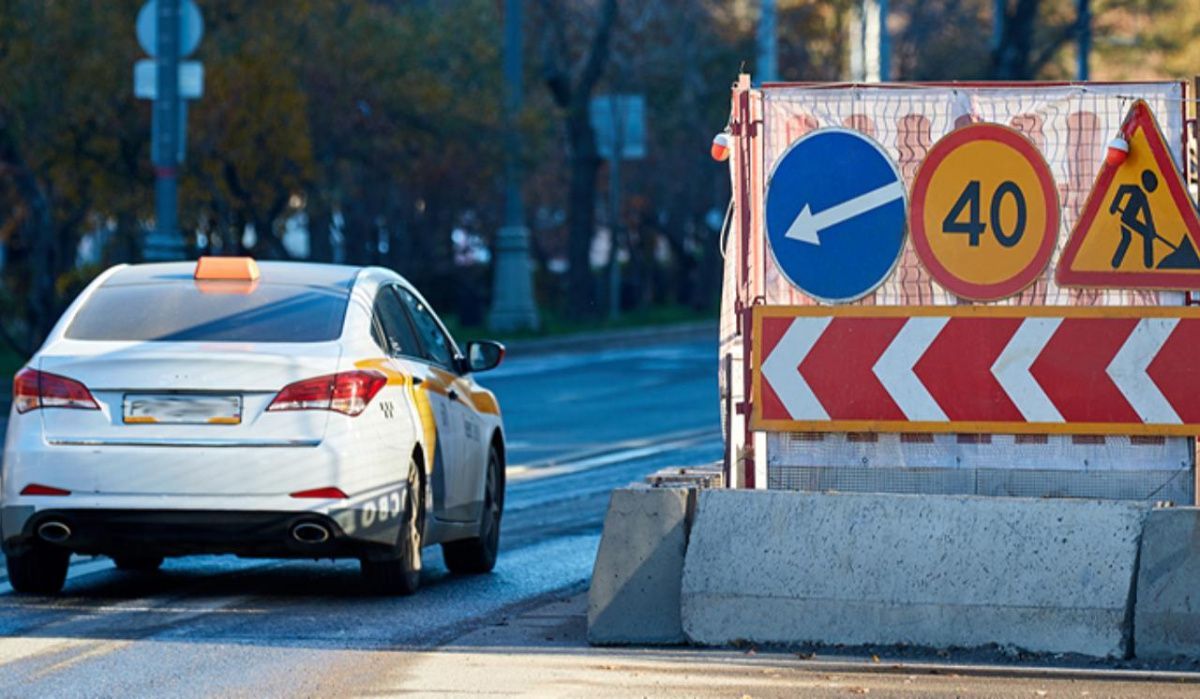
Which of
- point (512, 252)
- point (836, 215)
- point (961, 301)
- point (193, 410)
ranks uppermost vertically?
point (512, 252)

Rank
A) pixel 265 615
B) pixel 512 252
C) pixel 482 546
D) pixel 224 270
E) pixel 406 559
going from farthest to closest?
1. pixel 512 252
2. pixel 482 546
3. pixel 224 270
4. pixel 406 559
5. pixel 265 615

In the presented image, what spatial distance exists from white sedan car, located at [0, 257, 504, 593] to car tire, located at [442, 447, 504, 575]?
1.00m

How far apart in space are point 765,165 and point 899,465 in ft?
4.08

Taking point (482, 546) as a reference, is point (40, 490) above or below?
above

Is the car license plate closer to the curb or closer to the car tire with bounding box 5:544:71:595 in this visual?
the car tire with bounding box 5:544:71:595

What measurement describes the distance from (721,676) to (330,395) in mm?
2627

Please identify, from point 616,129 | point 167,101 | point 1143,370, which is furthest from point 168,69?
point 616,129

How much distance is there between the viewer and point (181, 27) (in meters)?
24.6

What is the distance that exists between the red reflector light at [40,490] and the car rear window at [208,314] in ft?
2.33

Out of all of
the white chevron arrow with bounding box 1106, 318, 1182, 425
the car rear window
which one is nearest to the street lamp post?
the car rear window

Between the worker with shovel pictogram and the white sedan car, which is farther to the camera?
the white sedan car

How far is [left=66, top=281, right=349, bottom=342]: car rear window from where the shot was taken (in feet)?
33.0

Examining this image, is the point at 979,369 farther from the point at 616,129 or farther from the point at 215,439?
the point at 616,129

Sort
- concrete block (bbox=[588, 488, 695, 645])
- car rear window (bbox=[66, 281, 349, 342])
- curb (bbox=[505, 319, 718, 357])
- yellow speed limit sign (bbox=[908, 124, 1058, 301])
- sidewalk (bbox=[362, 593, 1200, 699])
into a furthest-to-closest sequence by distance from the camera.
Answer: curb (bbox=[505, 319, 718, 357])
car rear window (bbox=[66, 281, 349, 342])
yellow speed limit sign (bbox=[908, 124, 1058, 301])
concrete block (bbox=[588, 488, 695, 645])
sidewalk (bbox=[362, 593, 1200, 699])
